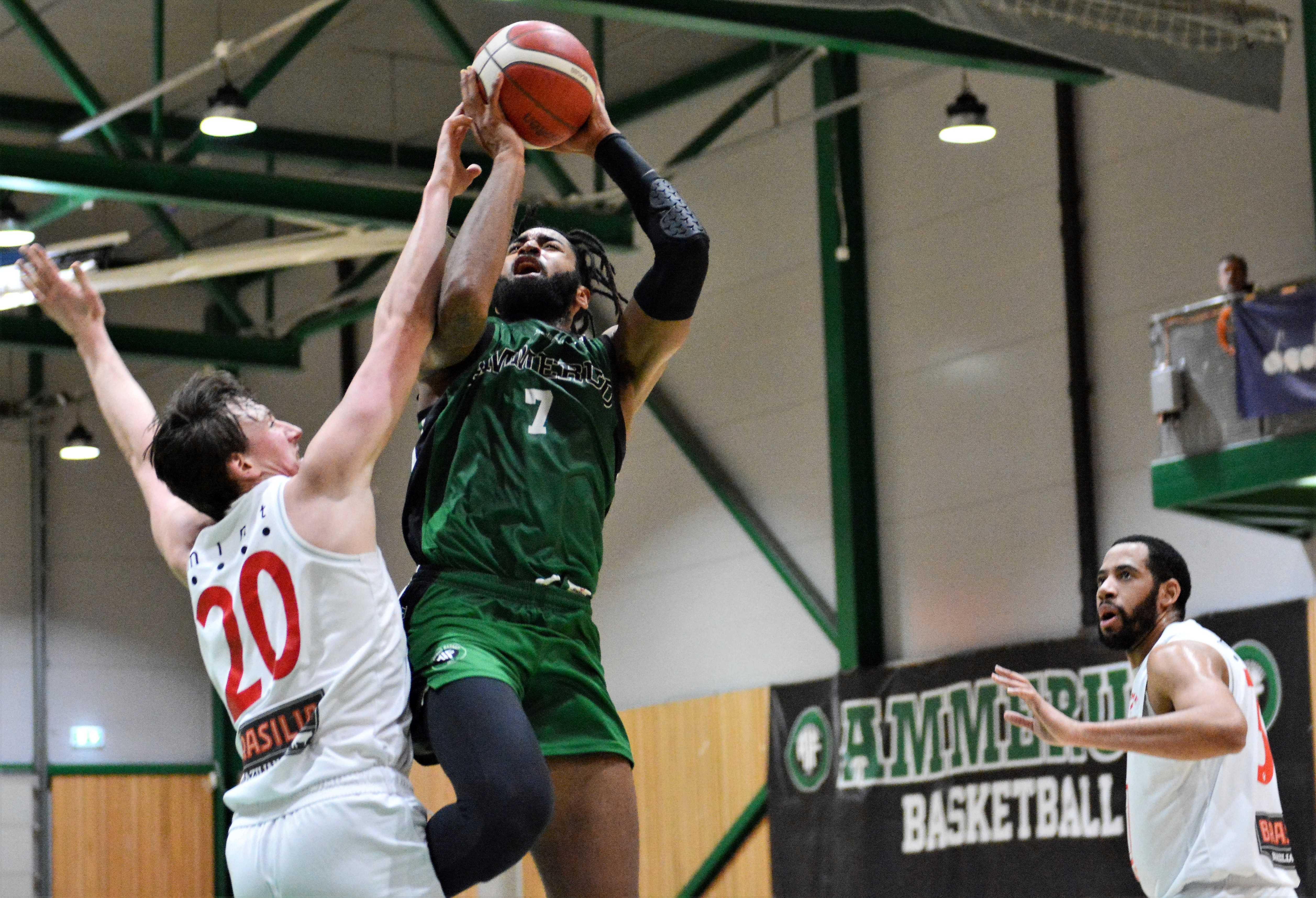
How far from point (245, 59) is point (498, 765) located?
15.2 metres

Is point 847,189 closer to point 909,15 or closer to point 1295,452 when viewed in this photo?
point 909,15

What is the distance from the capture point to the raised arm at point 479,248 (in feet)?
15.7

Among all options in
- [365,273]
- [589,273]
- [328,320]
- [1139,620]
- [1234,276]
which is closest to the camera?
[589,273]

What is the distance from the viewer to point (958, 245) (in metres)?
16.8

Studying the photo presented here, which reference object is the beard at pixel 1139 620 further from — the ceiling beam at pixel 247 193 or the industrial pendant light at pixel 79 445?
the industrial pendant light at pixel 79 445

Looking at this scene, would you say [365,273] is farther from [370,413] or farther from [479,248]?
[370,413]

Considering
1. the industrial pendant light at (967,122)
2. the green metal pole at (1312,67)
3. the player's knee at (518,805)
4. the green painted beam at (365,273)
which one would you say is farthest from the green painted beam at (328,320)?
the player's knee at (518,805)

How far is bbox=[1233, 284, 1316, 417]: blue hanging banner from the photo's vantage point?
12.6 m

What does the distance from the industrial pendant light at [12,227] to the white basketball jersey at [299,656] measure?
1186cm

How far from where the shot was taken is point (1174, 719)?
6324mm

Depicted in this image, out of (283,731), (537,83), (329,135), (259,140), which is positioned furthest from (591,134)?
(329,135)

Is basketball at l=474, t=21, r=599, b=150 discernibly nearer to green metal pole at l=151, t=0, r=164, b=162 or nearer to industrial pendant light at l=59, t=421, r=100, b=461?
green metal pole at l=151, t=0, r=164, b=162

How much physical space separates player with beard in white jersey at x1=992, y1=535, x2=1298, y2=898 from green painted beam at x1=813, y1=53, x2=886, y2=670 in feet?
33.5

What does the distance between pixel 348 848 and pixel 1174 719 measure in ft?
10.1
